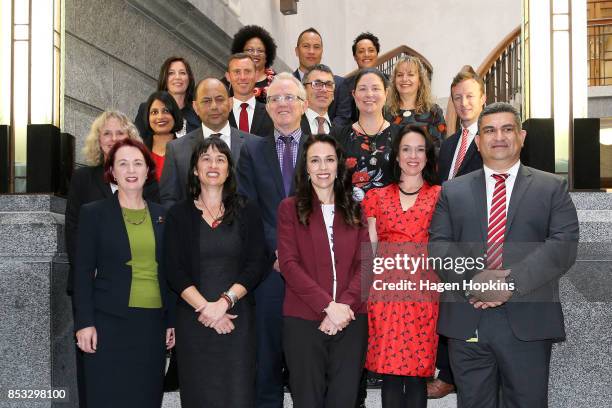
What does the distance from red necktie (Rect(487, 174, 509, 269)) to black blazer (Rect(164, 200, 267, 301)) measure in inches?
41.5

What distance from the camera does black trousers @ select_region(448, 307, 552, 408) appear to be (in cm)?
350

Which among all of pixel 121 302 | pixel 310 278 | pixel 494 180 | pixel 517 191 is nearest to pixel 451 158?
pixel 494 180

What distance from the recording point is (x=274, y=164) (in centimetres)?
424

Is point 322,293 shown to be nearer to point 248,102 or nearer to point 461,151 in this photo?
point 461,151

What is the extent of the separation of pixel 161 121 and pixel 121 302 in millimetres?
1515

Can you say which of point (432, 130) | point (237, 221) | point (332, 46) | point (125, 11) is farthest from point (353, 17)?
point (237, 221)

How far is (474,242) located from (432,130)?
148 centimetres

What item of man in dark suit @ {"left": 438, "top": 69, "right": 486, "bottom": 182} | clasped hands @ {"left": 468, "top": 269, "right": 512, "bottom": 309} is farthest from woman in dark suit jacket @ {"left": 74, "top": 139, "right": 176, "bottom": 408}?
man in dark suit @ {"left": 438, "top": 69, "right": 486, "bottom": 182}

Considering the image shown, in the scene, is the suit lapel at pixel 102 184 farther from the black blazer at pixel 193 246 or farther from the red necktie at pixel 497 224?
the red necktie at pixel 497 224

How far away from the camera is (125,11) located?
6.85 meters

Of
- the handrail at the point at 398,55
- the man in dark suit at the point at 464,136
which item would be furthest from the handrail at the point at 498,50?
the man in dark suit at the point at 464,136

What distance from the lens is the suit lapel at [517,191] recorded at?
359 cm

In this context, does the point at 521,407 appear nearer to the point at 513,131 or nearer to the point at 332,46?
the point at 513,131

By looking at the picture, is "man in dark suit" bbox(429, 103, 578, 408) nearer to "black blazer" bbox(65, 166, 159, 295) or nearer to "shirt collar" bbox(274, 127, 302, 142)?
"shirt collar" bbox(274, 127, 302, 142)
